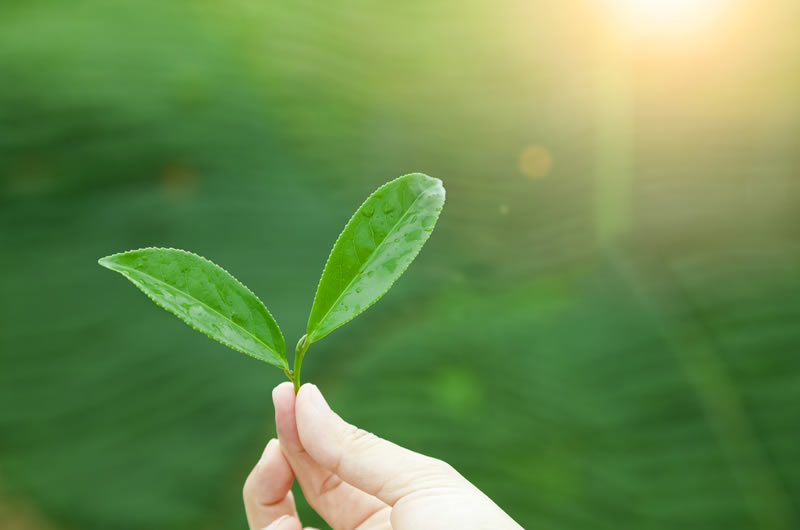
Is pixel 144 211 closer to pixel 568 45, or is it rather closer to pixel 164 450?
pixel 164 450

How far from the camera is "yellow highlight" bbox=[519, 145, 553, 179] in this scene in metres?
1.33

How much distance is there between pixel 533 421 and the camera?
1.18 meters

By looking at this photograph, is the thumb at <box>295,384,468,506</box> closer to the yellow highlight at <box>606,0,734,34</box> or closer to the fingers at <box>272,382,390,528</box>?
the fingers at <box>272,382,390,528</box>

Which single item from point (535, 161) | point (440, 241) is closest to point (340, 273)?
point (440, 241)

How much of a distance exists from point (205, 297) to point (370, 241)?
0.15m

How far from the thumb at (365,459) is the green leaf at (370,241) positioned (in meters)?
0.13

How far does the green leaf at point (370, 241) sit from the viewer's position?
0.51 metres

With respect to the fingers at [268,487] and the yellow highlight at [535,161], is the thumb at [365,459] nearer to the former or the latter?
the fingers at [268,487]

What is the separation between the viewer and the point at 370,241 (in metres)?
0.52

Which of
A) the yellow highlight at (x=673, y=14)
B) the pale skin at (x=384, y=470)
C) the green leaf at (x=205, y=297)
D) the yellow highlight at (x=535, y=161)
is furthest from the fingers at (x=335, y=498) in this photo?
the yellow highlight at (x=673, y=14)

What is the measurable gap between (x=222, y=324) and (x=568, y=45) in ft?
3.70

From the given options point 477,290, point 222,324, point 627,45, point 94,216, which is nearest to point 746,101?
point 627,45

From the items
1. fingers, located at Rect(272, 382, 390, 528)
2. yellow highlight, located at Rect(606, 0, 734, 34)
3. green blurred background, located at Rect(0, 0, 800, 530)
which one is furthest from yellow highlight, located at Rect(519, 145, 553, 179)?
fingers, located at Rect(272, 382, 390, 528)

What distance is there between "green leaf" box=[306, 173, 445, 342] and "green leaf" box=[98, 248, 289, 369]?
0.15 ft
